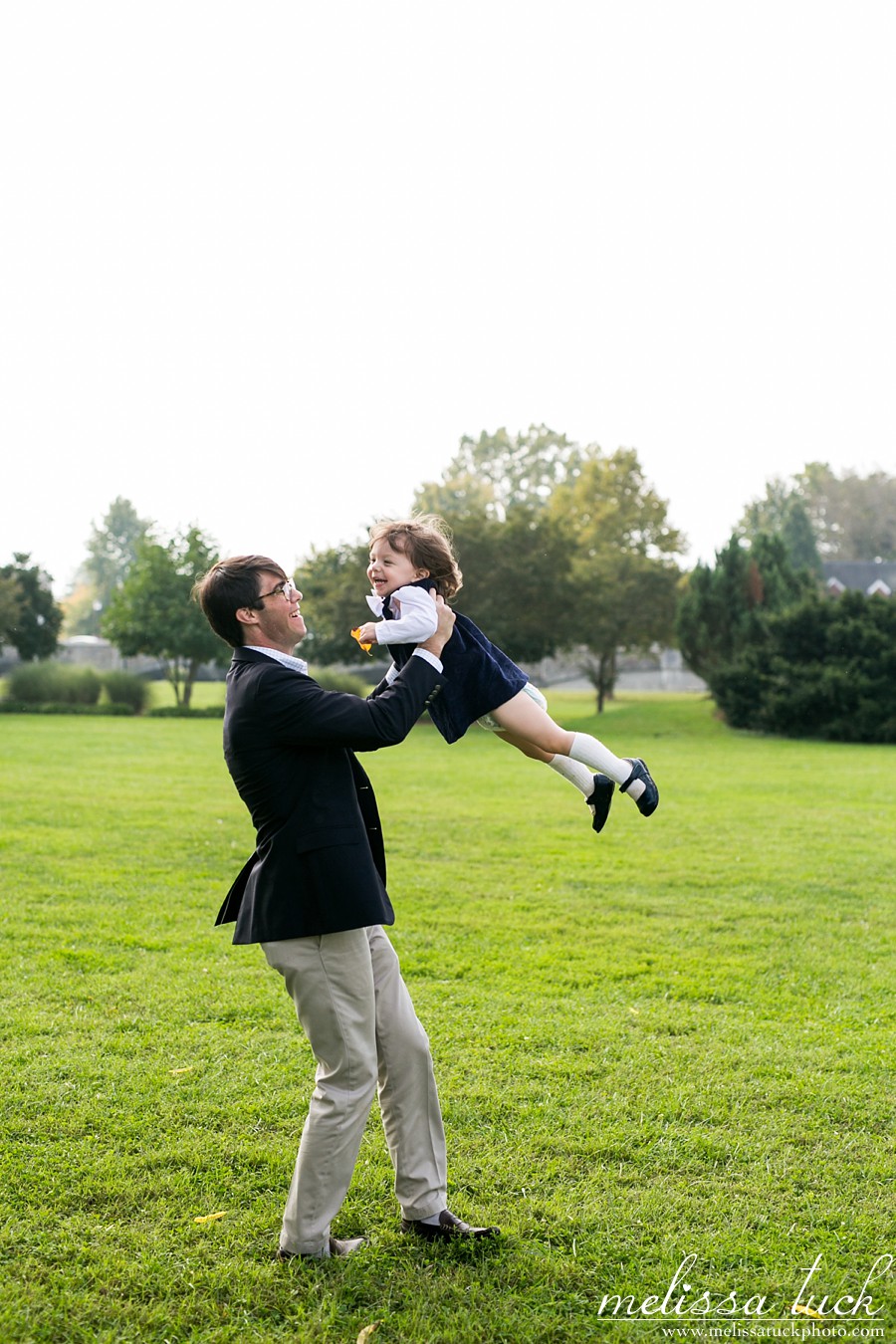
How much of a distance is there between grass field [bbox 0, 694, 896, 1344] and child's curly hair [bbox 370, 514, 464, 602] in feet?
7.04

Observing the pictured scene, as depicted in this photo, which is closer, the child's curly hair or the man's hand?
the man's hand

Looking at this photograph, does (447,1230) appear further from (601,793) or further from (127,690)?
(127,690)

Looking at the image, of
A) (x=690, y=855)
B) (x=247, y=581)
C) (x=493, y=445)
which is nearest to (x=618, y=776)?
(x=247, y=581)

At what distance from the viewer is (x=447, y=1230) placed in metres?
3.59

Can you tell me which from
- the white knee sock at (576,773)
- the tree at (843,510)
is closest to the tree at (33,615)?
the white knee sock at (576,773)

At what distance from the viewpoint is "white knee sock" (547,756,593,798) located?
4426mm

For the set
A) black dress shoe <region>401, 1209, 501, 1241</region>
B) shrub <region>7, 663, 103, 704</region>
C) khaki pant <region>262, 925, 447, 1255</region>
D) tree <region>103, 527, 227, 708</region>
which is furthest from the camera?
tree <region>103, 527, 227, 708</region>

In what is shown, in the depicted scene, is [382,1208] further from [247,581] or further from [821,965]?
[821,965]

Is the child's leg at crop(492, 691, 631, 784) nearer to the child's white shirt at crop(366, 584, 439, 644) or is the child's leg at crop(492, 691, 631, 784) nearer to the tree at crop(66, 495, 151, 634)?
the child's white shirt at crop(366, 584, 439, 644)

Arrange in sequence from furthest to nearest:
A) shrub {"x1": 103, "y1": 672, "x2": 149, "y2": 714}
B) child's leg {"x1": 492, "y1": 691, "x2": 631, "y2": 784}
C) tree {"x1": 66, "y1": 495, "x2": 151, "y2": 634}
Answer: tree {"x1": 66, "y1": 495, "x2": 151, "y2": 634} < shrub {"x1": 103, "y1": 672, "x2": 149, "y2": 714} < child's leg {"x1": 492, "y1": 691, "x2": 631, "y2": 784}

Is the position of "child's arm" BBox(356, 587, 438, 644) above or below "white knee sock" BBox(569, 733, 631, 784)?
above

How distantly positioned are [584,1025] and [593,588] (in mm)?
28341

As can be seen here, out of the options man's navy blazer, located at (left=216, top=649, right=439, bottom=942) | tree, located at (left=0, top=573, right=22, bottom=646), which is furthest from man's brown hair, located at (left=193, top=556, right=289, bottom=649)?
tree, located at (left=0, top=573, right=22, bottom=646)

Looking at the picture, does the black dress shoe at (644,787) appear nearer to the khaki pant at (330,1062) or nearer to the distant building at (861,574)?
the khaki pant at (330,1062)
